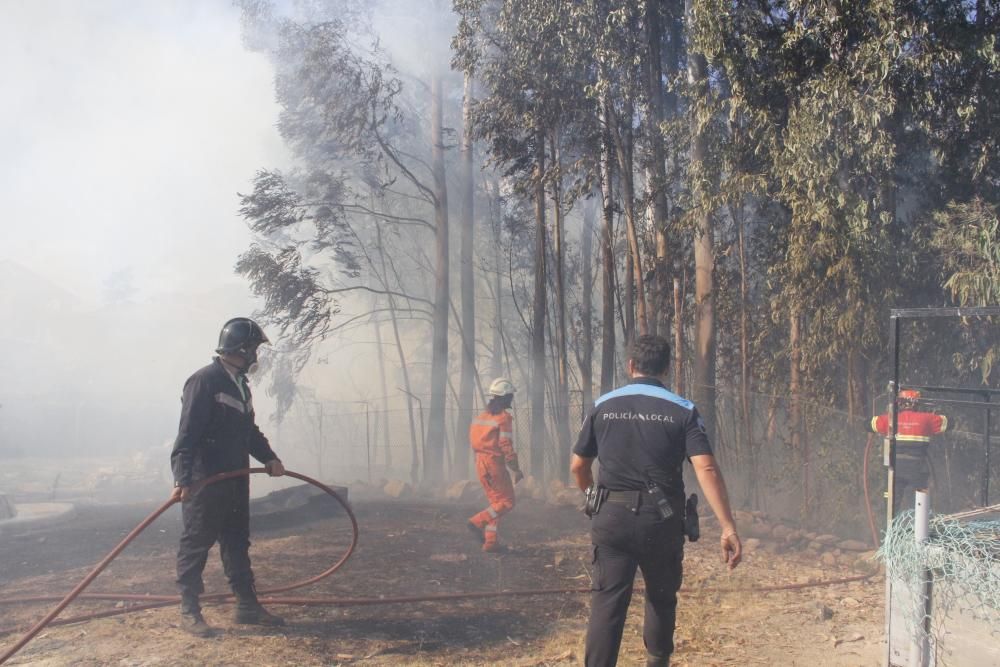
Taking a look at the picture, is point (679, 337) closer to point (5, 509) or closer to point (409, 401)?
point (5, 509)

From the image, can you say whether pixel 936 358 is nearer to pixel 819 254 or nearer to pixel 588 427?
pixel 819 254

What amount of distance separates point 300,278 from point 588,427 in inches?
580

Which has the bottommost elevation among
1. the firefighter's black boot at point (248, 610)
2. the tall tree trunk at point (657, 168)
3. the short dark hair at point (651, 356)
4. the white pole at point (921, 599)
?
the firefighter's black boot at point (248, 610)

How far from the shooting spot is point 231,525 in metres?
5.16

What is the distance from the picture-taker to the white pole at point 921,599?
364 centimetres

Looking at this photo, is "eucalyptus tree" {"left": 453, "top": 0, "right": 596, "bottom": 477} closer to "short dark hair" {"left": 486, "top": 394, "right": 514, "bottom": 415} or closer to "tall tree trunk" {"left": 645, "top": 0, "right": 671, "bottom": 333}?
"tall tree trunk" {"left": 645, "top": 0, "right": 671, "bottom": 333}

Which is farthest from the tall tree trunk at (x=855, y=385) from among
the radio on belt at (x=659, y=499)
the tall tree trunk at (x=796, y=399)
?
the radio on belt at (x=659, y=499)

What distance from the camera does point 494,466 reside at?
7887 mm

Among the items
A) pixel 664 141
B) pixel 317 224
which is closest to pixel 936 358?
pixel 664 141

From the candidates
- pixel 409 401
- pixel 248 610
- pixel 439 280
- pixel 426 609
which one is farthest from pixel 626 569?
pixel 409 401

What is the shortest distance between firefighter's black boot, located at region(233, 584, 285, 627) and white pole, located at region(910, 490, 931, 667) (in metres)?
3.66

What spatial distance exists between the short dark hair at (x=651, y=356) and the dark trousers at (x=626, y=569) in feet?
2.19

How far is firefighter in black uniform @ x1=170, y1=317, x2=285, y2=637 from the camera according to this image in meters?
4.93

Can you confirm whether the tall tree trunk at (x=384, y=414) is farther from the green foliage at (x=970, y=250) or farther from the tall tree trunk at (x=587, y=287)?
the green foliage at (x=970, y=250)
